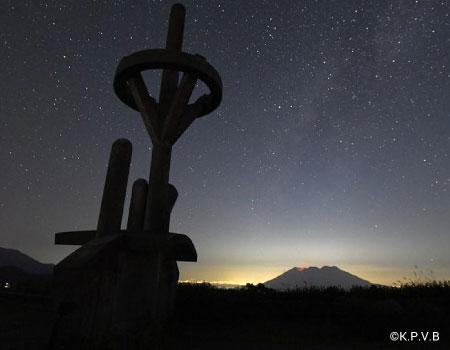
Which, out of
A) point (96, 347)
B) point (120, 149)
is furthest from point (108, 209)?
point (96, 347)

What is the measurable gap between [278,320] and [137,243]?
5.05 metres

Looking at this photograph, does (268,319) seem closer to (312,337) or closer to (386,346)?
(312,337)

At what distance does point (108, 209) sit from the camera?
236 inches

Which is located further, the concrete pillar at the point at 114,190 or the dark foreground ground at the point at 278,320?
the concrete pillar at the point at 114,190

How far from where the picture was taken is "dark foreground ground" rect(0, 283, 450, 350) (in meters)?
5.79

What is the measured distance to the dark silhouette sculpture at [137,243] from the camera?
4.30m

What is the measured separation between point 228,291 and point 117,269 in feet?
18.9

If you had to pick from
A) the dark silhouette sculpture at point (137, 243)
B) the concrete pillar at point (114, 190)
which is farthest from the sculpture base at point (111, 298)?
the concrete pillar at point (114, 190)

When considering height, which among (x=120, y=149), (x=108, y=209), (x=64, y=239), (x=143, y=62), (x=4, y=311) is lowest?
(x=4, y=311)

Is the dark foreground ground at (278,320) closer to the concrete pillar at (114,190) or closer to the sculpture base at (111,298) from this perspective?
the sculpture base at (111,298)

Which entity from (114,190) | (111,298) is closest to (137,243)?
(111,298)

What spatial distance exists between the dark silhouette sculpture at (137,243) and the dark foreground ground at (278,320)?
491 millimetres

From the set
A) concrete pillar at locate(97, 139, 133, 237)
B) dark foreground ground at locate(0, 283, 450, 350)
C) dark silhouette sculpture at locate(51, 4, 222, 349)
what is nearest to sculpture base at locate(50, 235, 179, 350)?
dark silhouette sculpture at locate(51, 4, 222, 349)

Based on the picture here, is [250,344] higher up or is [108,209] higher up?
[108,209]
